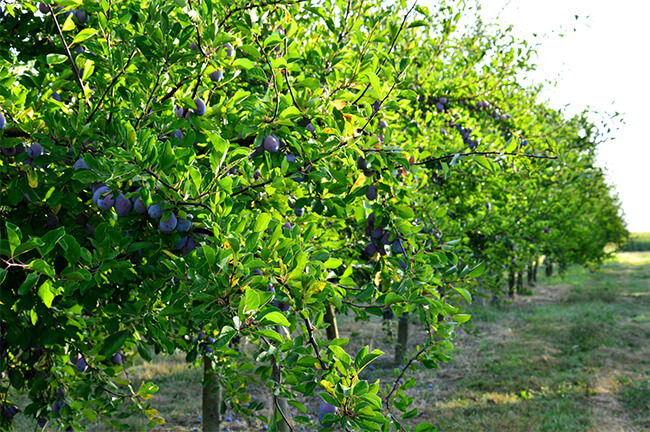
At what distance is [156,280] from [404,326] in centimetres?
725

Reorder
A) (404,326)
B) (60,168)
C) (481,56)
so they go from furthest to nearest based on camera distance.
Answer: (404,326)
(481,56)
(60,168)

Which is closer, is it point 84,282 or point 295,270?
point 295,270

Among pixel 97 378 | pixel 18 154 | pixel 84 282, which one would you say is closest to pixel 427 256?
pixel 84 282

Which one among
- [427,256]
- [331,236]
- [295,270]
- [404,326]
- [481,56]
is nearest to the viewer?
[295,270]

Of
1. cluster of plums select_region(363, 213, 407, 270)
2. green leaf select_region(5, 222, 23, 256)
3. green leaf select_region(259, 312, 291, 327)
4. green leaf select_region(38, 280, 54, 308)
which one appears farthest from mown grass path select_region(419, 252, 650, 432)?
green leaf select_region(5, 222, 23, 256)

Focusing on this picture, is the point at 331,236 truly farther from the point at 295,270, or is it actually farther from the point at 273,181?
the point at 295,270

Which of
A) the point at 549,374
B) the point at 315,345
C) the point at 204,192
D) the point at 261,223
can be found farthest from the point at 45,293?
the point at 549,374

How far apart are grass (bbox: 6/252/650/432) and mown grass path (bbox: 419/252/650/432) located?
0.05 feet

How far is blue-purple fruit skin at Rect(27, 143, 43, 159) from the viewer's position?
75.8 inches

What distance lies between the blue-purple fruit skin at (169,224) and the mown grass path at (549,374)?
5081mm

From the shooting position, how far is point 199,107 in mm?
2066

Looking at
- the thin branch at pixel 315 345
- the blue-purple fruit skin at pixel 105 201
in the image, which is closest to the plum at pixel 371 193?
the thin branch at pixel 315 345

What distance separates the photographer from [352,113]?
2.06m

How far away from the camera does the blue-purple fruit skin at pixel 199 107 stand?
6.73 ft
